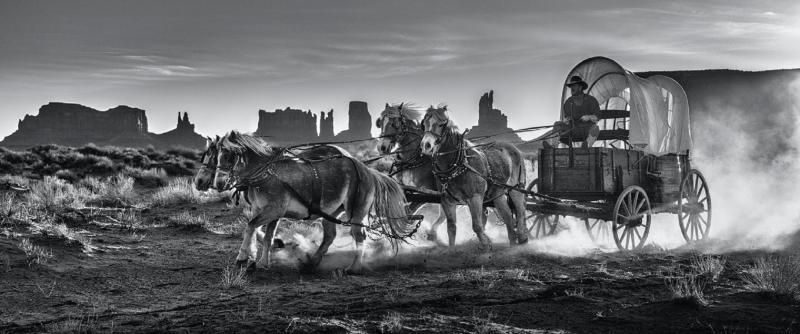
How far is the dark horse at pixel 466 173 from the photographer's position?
9320 mm

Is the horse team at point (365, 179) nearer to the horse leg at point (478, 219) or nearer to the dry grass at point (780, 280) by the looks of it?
the horse leg at point (478, 219)

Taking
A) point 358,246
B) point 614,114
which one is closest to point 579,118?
point 614,114

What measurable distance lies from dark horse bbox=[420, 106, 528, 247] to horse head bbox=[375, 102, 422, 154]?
279 millimetres

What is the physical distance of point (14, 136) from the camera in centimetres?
10244

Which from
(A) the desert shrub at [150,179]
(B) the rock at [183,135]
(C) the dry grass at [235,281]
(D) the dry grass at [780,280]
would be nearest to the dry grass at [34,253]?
(C) the dry grass at [235,281]

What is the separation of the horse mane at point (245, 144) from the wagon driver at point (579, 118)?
4899 millimetres

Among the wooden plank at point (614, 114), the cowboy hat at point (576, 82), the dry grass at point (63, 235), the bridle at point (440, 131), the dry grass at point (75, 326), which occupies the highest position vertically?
the cowboy hat at point (576, 82)

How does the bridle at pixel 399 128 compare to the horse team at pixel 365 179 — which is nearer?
the horse team at pixel 365 179

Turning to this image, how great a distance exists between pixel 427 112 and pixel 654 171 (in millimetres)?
4682

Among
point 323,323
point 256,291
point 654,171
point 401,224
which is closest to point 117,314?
point 256,291

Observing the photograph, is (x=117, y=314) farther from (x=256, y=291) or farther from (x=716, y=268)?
(x=716, y=268)

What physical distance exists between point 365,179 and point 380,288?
1.71 meters

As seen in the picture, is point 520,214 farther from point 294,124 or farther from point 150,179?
point 294,124

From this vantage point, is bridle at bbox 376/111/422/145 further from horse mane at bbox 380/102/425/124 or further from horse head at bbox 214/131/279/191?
horse head at bbox 214/131/279/191
